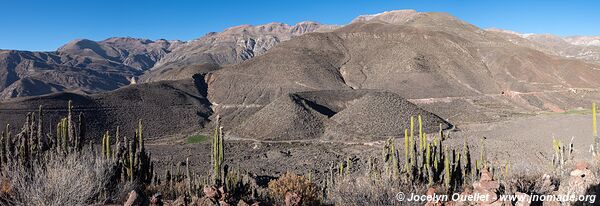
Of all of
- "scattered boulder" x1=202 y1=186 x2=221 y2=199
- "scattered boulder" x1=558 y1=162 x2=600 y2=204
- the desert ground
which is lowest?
the desert ground

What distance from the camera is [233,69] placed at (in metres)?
101

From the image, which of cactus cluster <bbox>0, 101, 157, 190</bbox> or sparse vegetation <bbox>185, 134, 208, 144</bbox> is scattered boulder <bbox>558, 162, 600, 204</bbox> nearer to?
cactus cluster <bbox>0, 101, 157, 190</bbox>

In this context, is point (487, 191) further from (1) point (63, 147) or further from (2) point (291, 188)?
(1) point (63, 147)

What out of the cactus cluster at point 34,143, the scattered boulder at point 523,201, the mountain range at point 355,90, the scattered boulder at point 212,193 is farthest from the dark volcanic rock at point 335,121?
the scattered boulder at point 523,201

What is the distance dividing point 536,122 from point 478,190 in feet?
182

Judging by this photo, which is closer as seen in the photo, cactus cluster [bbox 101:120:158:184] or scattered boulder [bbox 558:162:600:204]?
scattered boulder [bbox 558:162:600:204]

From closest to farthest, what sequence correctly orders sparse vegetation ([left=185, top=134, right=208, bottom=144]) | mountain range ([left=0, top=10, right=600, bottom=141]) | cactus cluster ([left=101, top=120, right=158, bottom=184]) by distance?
cactus cluster ([left=101, top=120, right=158, bottom=184]) → sparse vegetation ([left=185, top=134, right=208, bottom=144]) → mountain range ([left=0, top=10, right=600, bottom=141])

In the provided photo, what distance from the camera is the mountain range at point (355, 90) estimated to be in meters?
58.7

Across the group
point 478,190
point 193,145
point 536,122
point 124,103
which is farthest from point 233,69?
point 478,190

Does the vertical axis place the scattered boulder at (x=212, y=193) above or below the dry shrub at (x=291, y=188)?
above

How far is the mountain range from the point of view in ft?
193

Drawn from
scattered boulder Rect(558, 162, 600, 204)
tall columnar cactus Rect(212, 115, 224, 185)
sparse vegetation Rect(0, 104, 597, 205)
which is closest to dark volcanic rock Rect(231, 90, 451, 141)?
sparse vegetation Rect(0, 104, 597, 205)

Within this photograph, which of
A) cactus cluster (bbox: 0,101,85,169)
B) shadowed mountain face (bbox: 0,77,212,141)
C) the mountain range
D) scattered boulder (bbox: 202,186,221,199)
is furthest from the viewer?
shadowed mountain face (bbox: 0,77,212,141)

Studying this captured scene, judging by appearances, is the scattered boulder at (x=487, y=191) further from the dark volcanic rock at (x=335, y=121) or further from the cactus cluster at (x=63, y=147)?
the dark volcanic rock at (x=335, y=121)
